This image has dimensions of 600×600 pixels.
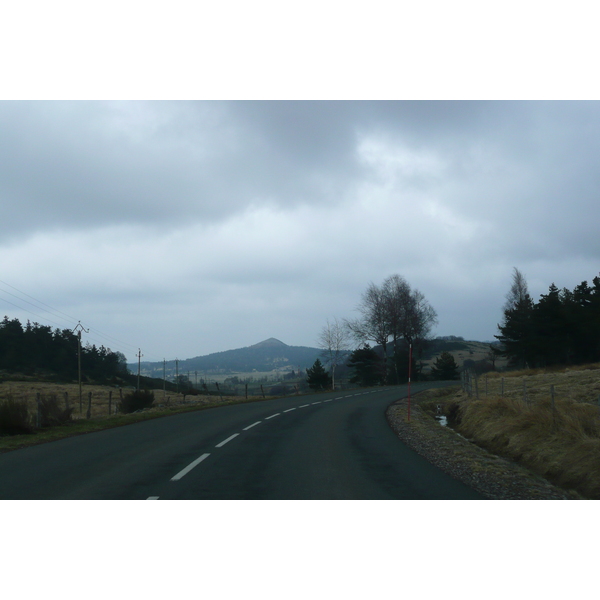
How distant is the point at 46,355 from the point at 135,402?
78362 mm

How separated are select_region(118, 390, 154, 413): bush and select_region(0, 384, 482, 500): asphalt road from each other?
15166mm

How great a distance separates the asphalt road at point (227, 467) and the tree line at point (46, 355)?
280 feet

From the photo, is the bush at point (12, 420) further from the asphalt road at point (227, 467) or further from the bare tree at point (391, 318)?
the bare tree at point (391, 318)

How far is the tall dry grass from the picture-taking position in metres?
9.36

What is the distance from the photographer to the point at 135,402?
97.8ft

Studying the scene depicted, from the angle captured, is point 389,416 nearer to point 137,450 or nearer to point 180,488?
point 137,450

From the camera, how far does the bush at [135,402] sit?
96.7ft

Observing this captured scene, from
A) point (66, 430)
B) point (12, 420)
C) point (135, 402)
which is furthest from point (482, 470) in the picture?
point (135, 402)

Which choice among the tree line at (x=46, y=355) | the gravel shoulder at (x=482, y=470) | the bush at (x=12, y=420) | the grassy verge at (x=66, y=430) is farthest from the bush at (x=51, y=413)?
the tree line at (x=46, y=355)

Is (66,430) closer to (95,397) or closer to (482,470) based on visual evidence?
(482,470)

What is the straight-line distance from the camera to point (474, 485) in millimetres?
7801

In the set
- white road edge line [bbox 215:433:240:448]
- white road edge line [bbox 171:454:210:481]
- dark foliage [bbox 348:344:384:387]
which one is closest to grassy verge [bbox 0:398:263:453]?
white road edge line [bbox 215:433:240:448]

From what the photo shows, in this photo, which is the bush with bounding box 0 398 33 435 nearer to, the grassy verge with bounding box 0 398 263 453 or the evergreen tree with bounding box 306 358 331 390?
the grassy verge with bounding box 0 398 263 453
